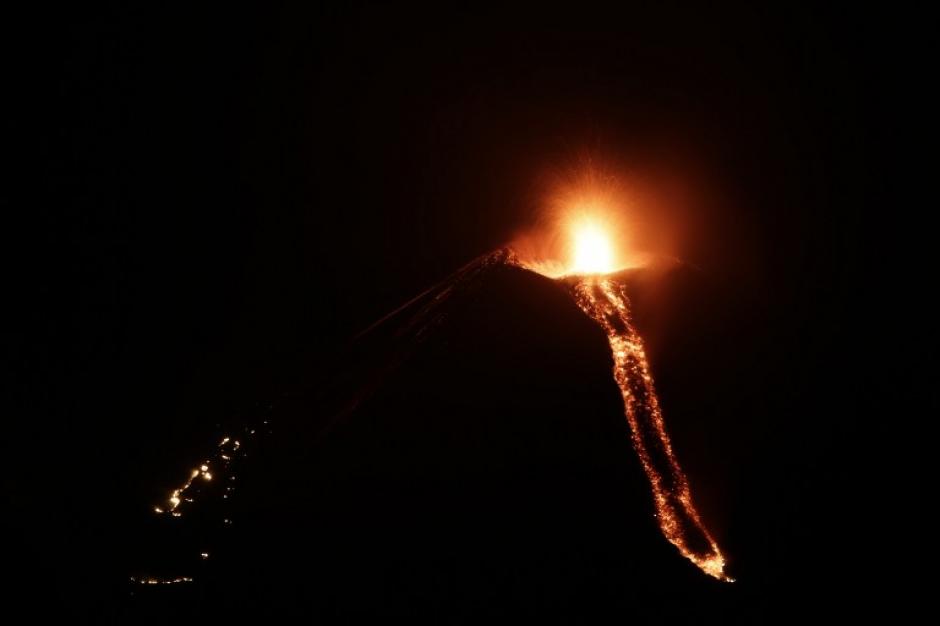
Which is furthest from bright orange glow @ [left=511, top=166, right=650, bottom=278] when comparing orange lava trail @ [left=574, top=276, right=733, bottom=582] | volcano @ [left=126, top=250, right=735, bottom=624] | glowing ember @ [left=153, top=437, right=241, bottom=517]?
glowing ember @ [left=153, top=437, right=241, bottom=517]

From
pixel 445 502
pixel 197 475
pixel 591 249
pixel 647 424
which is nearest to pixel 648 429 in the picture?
pixel 647 424

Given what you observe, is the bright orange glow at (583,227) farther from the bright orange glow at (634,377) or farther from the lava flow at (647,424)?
the lava flow at (647,424)

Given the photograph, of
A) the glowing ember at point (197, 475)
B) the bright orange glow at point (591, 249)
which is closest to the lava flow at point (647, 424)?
the bright orange glow at point (591, 249)

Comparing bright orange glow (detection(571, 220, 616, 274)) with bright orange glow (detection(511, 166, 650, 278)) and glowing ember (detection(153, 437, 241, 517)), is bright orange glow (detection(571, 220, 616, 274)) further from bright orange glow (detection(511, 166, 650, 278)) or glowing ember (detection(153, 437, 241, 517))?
glowing ember (detection(153, 437, 241, 517))

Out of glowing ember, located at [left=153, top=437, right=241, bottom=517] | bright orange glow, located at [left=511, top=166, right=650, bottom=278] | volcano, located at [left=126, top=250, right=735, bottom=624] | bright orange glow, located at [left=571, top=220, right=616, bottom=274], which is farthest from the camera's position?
bright orange glow, located at [left=511, top=166, right=650, bottom=278]

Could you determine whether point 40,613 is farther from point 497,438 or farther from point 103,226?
point 103,226

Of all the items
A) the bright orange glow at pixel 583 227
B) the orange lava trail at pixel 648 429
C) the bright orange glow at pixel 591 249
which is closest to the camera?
the orange lava trail at pixel 648 429
